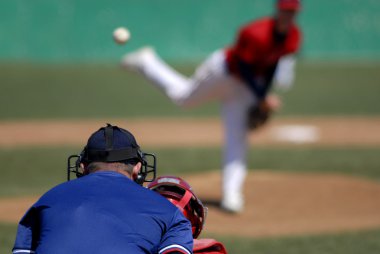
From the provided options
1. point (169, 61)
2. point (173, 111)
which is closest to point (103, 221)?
point (173, 111)

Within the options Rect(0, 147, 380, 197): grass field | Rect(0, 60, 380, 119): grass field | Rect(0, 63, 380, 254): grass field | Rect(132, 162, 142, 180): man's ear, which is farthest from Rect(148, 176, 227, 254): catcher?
Rect(0, 60, 380, 119): grass field

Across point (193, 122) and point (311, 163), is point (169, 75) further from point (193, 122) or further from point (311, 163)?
point (193, 122)

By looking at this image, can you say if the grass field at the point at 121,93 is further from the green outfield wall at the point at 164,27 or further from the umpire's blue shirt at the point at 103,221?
the umpire's blue shirt at the point at 103,221

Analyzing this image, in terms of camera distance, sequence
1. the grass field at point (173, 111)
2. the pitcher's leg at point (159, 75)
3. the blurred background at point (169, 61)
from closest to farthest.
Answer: the grass field at point (173, 111)
the pitcher's leg at point (159, 75)
the blurred background at point (169, 61)

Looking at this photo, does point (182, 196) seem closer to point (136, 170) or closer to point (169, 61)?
point (136, 170)

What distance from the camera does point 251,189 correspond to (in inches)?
352

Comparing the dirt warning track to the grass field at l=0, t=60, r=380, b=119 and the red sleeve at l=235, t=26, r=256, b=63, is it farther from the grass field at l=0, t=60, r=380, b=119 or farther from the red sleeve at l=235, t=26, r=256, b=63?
the red sleeve at l=235, t=26, r=256, b=63

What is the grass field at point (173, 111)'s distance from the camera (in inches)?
265

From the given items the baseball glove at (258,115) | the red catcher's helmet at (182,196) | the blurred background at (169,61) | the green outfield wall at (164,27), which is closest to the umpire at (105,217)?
the red catcher's helmet at (182,196)

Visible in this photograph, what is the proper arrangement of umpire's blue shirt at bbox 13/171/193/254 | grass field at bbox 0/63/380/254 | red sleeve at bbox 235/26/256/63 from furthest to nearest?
red sleeve at bbox 235/26/256/63 → grass field at bbox 0/63/380/254 → umpire's blue shirt at bbox 13/171/193/254

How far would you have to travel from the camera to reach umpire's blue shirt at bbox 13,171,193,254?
9.81 ft

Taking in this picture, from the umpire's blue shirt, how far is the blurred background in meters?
6.15

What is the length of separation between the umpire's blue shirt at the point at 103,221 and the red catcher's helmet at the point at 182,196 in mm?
308

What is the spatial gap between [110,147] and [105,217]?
1.03 feet
